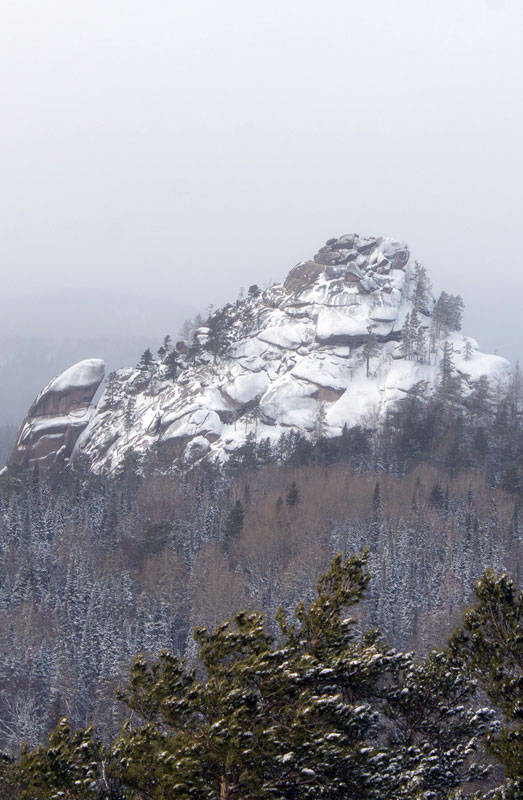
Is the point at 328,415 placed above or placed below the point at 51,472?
above

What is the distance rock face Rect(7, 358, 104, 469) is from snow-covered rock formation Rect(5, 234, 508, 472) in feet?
5.72

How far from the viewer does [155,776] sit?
9.96 metres

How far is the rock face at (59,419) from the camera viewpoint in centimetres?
9219

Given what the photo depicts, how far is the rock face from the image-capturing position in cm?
9219

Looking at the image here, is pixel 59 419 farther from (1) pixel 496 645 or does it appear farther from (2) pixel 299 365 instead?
(1) pixel 496 645

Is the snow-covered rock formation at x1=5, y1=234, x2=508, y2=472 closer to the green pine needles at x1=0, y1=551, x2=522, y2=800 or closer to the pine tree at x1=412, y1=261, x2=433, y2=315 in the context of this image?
the pine tree at x1=412, y1=261, x2=433, y2=315

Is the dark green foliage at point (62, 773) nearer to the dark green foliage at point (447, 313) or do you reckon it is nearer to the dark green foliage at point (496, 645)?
the dark green foliage at point (496, 645)

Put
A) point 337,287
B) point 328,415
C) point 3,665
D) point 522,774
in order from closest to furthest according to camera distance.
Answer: point 522,774
point 3,665
point 328,415
point 337,287

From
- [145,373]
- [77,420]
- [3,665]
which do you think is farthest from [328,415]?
[3,665]

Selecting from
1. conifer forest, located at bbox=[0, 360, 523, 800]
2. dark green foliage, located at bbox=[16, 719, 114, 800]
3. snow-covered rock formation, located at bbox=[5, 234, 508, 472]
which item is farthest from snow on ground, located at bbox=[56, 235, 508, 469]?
dark green foliage, located at bbox=[16, 719, 114, 800]

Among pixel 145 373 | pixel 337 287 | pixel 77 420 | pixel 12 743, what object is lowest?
pixel 12 743

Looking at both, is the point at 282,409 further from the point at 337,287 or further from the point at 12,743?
the point at 12,743

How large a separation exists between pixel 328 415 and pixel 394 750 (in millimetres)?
72727

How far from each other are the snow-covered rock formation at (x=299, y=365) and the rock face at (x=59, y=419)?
174cm
